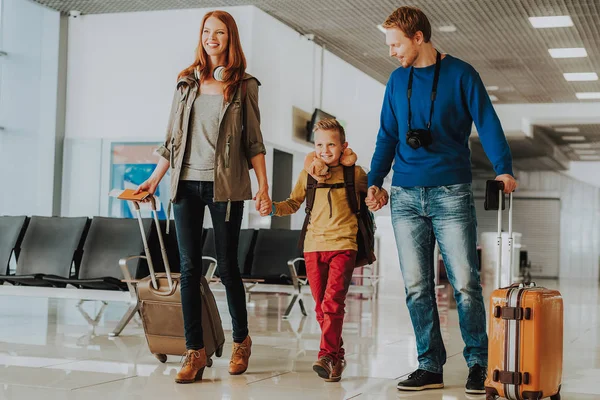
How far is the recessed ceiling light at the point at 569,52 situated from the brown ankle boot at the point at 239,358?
9.60 metres

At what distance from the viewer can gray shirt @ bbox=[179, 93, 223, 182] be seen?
3.60 m

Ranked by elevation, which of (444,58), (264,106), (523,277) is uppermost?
(264,106)

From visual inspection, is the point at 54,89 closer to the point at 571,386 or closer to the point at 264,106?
the point at 264,106

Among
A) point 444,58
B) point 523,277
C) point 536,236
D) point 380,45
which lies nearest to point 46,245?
point 444,58

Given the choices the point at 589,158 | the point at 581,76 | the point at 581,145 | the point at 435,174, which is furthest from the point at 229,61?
the point at 589,158

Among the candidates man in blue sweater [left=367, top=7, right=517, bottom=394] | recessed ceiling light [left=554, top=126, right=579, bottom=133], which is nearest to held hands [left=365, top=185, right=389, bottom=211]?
man in blue sweater [left=367, top=7, right=517, bottom=394]

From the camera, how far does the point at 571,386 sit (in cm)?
382

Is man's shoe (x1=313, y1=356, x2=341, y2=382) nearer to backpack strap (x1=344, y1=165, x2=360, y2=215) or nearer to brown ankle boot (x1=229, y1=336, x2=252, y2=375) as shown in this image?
brown ankle boot (x1=229, y1=336, x2=252, y2=375)

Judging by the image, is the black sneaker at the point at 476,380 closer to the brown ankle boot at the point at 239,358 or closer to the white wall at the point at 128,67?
the brown ankle boot at the point at 239,358

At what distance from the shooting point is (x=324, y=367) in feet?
12.1

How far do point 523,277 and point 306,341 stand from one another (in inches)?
701

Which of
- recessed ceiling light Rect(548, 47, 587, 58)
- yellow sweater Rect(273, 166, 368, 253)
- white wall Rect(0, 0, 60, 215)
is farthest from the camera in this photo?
recessed ceiling light Rect(548, 47, 587, 58)

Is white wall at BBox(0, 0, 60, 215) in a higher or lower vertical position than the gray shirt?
→ higher

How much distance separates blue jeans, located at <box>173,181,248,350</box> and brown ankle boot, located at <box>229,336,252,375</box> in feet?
0.69
